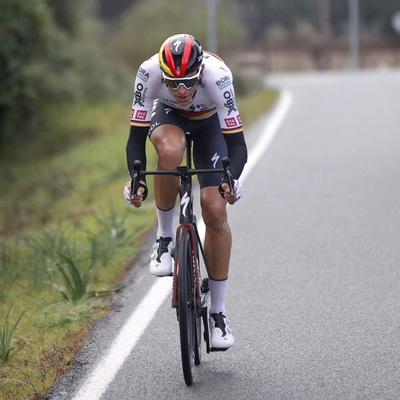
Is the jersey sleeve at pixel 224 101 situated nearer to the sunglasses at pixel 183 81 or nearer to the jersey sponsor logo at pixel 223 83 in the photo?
the jersey sponsor logo at pixel 223 83

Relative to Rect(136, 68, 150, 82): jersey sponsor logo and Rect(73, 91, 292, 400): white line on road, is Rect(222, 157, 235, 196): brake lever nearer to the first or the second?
Rect(136, 68, 150, 82): jersey sponsor logo

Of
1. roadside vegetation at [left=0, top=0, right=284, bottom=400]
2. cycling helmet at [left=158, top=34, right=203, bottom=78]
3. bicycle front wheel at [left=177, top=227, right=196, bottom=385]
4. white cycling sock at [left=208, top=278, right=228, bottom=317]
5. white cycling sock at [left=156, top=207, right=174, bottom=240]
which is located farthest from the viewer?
→ roadside vegetation at [left=0, top=0, right=284, bottom=400]

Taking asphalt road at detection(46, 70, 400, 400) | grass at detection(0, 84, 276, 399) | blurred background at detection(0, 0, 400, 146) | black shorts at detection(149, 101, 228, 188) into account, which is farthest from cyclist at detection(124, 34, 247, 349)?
blurred background at detection(0, 0, 400, 146)

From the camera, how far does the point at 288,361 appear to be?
607cm

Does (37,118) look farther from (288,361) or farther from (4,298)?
(288,361)

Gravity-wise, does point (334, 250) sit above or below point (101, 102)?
above

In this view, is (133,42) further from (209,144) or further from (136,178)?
(136,178)

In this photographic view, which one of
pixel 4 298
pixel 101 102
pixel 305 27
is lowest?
pixel 305 27

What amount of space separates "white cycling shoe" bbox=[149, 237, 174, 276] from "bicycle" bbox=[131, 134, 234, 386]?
30 centimetres

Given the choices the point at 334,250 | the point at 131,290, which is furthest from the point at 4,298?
the point at 334,250

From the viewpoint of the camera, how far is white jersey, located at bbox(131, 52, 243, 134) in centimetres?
590

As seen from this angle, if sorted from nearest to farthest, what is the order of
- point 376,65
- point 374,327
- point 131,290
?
point 374,327 < point 131,290 < point 376,65

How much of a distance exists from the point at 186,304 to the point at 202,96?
4.45ft

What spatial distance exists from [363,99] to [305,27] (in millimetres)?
53106
